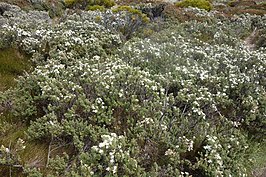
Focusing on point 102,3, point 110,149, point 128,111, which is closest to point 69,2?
point 102,3

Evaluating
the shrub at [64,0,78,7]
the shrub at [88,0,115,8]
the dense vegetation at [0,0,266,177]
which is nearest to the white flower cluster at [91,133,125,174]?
the dense vegetation at [0,0,266,177]

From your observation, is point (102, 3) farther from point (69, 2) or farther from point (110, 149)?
point (110, 149)

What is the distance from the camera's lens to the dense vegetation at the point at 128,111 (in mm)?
4098

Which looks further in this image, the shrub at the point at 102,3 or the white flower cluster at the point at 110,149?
the shrub at the point at 102,3

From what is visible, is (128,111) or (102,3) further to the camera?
(102,3)

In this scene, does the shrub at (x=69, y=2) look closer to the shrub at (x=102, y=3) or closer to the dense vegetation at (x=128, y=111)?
the shrub at (x=102, y=3)

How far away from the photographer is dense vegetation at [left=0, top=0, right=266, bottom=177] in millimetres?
4098

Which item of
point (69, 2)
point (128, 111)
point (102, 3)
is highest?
point (128, 111)

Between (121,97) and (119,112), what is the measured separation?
29 cm

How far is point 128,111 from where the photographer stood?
4.89 m

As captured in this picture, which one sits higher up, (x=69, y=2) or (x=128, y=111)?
(x=128, y=111)

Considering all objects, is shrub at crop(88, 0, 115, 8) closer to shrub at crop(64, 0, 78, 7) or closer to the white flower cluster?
shrub at crop(64, 0, 78, 7)

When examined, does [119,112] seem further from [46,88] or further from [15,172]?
[15,172]

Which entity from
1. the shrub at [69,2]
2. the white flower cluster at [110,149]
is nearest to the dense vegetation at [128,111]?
the white flower cluster at [110,149]
